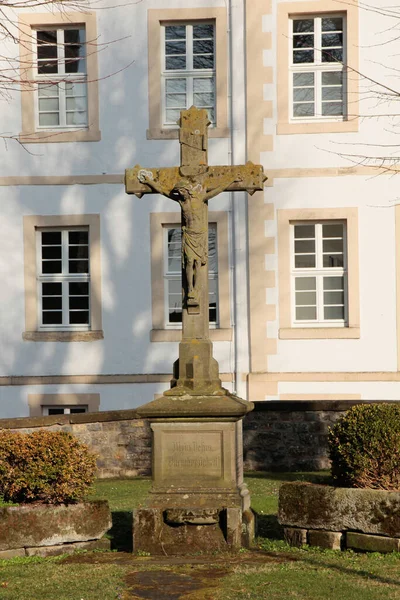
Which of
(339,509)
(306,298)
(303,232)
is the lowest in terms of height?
(339,509)

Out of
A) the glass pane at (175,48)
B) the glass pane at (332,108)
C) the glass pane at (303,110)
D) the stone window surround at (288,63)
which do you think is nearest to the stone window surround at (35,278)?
the glass pane at (175,48)

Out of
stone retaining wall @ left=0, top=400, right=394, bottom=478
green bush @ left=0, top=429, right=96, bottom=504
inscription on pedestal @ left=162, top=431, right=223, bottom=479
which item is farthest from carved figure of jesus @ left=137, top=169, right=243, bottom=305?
stone retaining wall @ left=0, top=400, right=394, bottom=478

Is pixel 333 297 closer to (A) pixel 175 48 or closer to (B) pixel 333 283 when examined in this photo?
(B) pixel 333 283

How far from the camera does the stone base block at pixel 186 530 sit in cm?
971

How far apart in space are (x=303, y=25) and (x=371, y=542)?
11002mm

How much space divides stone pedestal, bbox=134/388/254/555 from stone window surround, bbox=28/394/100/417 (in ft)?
27.5

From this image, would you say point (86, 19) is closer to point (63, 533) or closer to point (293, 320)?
point (293, 320)

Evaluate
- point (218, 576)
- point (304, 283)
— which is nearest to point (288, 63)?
point (304, 283)

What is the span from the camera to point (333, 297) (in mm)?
18250

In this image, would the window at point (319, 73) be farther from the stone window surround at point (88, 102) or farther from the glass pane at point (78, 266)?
the glass pane at point (78, 266)

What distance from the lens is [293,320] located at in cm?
1819

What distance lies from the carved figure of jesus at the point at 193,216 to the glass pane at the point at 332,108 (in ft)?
26.5

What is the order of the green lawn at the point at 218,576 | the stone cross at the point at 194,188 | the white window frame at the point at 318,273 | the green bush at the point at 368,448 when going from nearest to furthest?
1. the green lawn at the point at 218,576
2. the green bush at the point at 368,448
3. the stone cross at the point at 194,188
4. the white window frame at the point at 318,273

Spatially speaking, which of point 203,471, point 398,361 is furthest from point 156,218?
point 203,471
